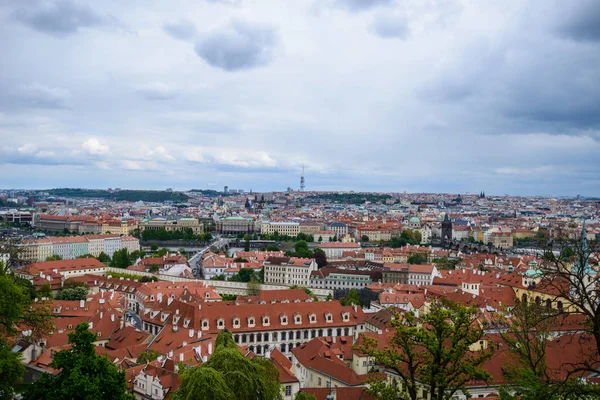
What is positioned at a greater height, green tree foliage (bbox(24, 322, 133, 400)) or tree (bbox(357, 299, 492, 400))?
tree (bbox(357, 299, 492, 400))

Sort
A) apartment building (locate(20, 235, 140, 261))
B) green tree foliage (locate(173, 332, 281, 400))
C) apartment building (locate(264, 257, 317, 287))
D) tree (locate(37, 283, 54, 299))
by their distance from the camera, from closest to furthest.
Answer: green tree foliage (locate(173, 332, 281, 400))
tree (locate(37, 283, 54, 299))
apartment building (locate(264, 257, 317, 287))
apartment building (locate(20, 235, 140, 261))

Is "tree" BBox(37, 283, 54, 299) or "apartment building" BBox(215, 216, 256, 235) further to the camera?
"apartment building" BBox(215, 216, 256, 235)

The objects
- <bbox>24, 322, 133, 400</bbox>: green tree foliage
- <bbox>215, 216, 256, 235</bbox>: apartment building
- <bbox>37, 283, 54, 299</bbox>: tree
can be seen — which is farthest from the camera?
<bbox>215, 216, 256, 235</bbox>: apartment building

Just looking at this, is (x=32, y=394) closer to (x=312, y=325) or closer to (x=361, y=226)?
(x=312, y=325)

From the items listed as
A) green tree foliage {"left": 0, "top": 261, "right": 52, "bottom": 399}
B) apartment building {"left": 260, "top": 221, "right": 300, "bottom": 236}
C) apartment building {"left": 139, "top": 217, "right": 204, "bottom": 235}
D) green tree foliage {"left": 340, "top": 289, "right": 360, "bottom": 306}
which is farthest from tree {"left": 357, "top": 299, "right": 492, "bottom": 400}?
apartment building {"left": 139, "top": 217, "right": 204, "bottom": 235}

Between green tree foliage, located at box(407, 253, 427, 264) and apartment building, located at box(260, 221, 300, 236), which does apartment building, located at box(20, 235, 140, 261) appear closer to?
apartment building, located at box(260, 221, 300, 236)

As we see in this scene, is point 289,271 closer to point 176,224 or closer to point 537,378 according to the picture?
point 537,378

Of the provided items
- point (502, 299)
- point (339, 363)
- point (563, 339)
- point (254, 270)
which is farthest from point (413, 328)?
point (254, 270)

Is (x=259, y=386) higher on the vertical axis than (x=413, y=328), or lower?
lower
